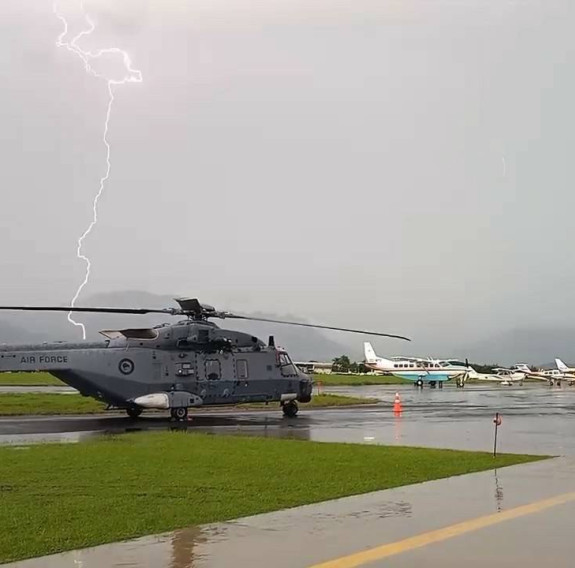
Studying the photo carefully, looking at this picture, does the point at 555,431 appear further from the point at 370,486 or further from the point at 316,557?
the point at 316,557

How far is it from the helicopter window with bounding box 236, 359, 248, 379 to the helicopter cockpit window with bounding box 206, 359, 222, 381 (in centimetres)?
81

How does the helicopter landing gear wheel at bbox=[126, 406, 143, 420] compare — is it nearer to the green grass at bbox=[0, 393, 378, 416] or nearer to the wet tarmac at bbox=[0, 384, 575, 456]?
the wet tarmac at bbox=[0, 384, 575, 456]

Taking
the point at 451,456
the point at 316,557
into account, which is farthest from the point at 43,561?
the point at 451,456

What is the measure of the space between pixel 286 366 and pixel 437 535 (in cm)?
2178

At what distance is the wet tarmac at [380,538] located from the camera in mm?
7230

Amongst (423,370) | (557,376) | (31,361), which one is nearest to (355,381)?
(423,370)

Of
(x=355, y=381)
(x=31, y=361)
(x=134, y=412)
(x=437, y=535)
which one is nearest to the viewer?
(x=437, y=535)

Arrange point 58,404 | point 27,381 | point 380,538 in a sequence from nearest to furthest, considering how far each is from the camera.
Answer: point 380,538 < point 58,404 < point 27,381

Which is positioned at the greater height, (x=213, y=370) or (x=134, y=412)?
(x=213, y=370)

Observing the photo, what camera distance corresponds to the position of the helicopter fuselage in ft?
83.9

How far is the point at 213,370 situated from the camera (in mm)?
27812

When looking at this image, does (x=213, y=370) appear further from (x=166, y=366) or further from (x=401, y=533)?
(x=401, y=533)

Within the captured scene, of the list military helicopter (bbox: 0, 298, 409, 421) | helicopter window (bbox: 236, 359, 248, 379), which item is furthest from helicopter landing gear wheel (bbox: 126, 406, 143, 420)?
helicopter window (bbox: 236, 359, 248, 379)

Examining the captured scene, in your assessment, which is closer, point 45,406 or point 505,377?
point 45,406
